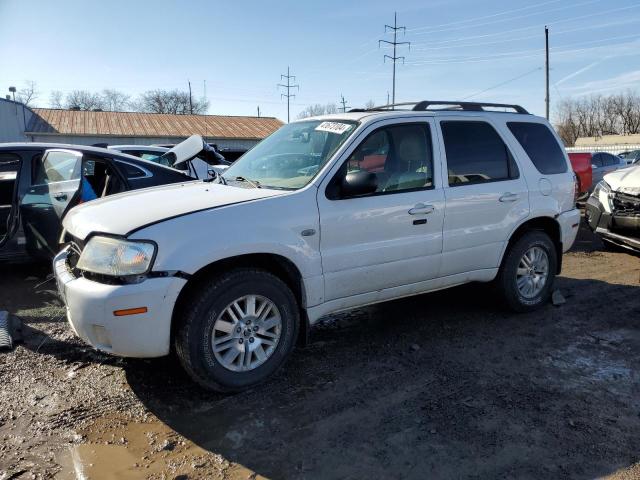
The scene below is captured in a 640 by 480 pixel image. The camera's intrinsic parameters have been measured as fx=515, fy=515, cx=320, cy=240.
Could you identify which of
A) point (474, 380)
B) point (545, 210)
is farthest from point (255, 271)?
point (545, 210)

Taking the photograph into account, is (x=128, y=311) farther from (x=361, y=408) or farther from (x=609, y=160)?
(x=609, y=160)

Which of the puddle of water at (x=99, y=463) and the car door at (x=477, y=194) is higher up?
the car door at (x=477, y=194)

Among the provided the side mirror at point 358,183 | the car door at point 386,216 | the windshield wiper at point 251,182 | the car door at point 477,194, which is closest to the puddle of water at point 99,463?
the car door at point 386,216

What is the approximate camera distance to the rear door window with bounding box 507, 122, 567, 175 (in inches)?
203

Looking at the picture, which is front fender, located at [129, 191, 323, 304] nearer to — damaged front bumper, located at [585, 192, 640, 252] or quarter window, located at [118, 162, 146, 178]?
quarter window, located at [118, 162, 146, 178]

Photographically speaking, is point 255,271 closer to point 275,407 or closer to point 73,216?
point 275,407

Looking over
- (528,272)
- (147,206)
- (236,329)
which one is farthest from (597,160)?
(147,206)

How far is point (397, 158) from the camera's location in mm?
4309

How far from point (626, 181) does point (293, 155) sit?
207 inches

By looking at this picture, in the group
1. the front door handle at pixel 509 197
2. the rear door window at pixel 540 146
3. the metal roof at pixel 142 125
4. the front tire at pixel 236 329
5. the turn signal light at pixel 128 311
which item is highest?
the metal roof at pixel 142 125

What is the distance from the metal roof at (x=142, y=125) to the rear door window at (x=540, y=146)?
35785 millimetres

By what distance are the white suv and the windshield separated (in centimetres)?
2

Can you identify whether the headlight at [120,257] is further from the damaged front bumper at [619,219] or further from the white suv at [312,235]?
the damaged front bumper at [619,219]

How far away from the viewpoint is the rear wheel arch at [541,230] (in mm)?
5070
